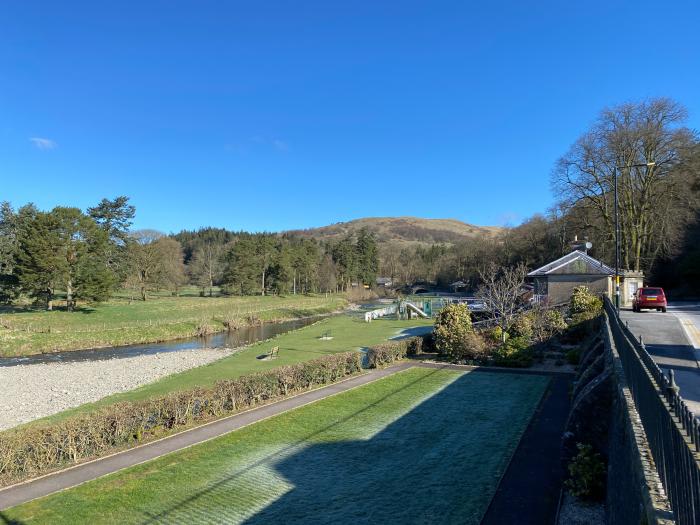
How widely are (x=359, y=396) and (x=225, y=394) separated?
192 inches

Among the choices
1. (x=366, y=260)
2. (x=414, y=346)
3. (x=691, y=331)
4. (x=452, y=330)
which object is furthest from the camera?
(x=366, y=260)

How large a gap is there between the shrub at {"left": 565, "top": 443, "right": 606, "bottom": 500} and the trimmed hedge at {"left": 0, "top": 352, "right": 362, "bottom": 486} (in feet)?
33.5

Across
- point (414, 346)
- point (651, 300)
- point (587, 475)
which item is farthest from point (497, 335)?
point (587, 475)

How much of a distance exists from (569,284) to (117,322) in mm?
39419

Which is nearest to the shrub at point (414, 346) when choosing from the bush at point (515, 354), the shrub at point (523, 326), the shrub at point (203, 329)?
the bush at point (515, 354)

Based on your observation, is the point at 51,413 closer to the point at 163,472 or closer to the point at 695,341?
the point at 163,472

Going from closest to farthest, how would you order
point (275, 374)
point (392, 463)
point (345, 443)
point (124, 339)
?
point (392, 463)
point (345, 443)
point (275, 374)
point (124, 339)

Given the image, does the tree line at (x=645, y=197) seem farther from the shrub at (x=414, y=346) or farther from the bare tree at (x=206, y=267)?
the bare tree at (x=206, y=267)

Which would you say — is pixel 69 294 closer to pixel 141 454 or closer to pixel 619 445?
pixel 141 454

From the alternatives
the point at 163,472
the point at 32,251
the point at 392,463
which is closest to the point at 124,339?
the point at 32,251

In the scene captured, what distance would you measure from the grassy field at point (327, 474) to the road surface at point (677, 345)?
161 inches

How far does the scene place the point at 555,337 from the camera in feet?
80.6

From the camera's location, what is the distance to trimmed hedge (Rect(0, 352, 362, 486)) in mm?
10148

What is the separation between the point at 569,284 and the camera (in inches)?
1321
